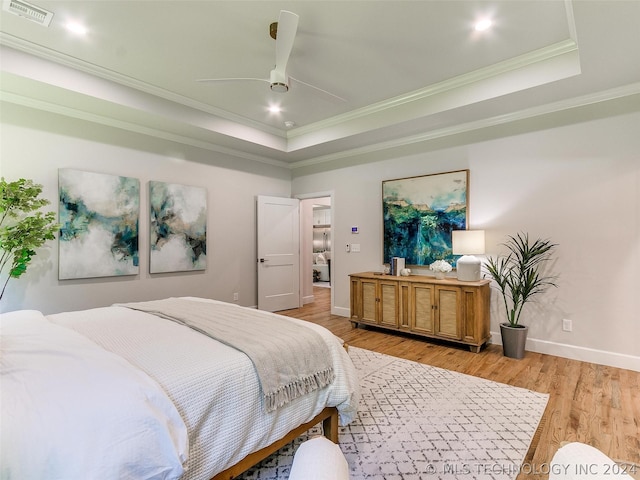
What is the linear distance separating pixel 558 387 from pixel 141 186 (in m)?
4.93

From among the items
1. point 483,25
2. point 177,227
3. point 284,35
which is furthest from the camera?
point 177,227

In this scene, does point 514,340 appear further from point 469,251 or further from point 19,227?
point 19,227

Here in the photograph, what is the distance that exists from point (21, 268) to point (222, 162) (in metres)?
2.81

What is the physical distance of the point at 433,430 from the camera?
2119mm

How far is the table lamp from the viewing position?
3.72 meters

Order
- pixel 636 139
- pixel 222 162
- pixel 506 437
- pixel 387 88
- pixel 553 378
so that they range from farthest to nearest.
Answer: pixel 222 162
pixel 387 88
pixel 636 139
pixel 553 378
pixel 506 437

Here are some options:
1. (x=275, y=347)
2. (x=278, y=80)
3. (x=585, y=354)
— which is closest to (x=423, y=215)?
(x=585, y=354)

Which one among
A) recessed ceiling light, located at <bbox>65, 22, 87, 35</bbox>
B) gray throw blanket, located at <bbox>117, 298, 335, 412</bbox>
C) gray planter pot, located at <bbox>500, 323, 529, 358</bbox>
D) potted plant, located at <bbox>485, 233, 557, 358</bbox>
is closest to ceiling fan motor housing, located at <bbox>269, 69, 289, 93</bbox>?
recessed ceiling light, located at <bbox>65, 22, 87, 35</bbox>

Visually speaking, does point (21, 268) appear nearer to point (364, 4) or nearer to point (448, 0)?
point (364, 4)

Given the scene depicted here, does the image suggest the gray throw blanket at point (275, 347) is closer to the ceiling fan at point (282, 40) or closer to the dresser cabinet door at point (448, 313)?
the ceiling fan at point (282, 40)

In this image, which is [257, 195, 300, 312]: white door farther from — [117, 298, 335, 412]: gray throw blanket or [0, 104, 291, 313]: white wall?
[117, 298, 335, 412]: gray throw blanket

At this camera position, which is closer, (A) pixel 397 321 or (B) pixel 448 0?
(B) pixel 448 0

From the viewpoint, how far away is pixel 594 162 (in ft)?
10.8

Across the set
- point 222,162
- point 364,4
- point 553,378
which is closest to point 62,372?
point 364,4
